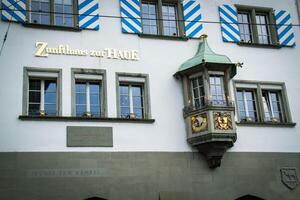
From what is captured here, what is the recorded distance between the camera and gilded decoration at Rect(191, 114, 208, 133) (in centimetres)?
1551

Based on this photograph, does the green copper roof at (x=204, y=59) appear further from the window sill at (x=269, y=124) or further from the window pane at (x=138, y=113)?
the window sill at (x=269, y=124)

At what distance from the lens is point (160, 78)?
1634cm

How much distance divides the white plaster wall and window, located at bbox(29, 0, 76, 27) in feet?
1.47

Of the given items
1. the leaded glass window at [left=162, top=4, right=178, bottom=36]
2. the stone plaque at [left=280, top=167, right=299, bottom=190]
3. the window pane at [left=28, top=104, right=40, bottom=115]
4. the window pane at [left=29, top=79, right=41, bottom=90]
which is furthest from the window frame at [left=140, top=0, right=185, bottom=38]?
the stone plaque at [left=280, top=167, right=299, bottom=190]

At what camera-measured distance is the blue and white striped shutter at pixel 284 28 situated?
60.4 feet

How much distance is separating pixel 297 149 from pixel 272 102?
6.02 feet

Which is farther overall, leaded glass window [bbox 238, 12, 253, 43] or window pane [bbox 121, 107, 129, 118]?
leaded glass window [bbox 238, 12, 253, 43]

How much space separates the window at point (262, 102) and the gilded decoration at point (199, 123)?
1840mm

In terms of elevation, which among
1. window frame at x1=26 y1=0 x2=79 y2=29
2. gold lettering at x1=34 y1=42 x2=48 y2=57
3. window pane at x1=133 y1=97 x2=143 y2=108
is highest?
window frame at x1=26 y1=0 x2=79 y2=29

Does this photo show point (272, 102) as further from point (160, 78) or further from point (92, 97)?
point (92, 97)

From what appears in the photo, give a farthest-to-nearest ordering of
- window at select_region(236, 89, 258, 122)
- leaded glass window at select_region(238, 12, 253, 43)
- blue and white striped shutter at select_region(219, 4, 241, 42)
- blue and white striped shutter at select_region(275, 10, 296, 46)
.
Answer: blue and white striped shutter at select_region(275, 10, 296, 46), leaded glass window at select_region(238, 12, 253, 43), blue and white striped shutter at select_region(219, 4, 241, 42), window at select_region(236, 89, 258, 122)

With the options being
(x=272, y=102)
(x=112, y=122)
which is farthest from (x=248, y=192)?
(x=112, y=122)

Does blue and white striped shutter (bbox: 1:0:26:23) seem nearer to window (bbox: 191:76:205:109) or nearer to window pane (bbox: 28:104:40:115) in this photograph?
window pane (bbox: 28:104:40:115)

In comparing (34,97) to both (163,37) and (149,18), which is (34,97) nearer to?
(163,37)
